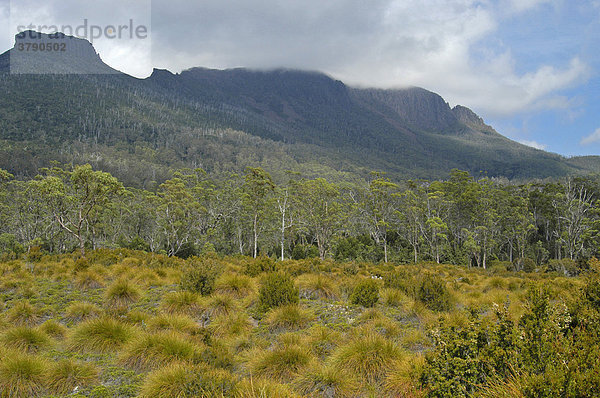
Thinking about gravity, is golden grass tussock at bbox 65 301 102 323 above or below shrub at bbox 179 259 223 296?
below

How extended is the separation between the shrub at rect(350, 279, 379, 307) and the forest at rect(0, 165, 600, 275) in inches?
940

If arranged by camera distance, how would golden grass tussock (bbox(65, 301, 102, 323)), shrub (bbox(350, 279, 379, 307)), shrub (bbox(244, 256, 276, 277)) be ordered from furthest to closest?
shrub (bbox(244, 256, 276, 277))
shrub (bbox(350, 279, 379, 307))
golden grass tussock (bbox(65, 301, 102, 323))

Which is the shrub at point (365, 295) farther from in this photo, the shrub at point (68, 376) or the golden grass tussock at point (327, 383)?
the shrub at point (68, 376)

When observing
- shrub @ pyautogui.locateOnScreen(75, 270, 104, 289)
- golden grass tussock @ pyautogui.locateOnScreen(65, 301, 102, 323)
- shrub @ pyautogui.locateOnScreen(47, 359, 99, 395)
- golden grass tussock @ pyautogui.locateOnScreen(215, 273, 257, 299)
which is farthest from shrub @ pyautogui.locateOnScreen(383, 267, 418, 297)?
shrub @ pyautogui.locateOnScreen(75, 270, 104, 289)

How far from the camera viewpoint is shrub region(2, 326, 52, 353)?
572 cm

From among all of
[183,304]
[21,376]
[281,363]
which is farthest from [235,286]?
[21,376]

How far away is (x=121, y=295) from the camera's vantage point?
893 centimetres

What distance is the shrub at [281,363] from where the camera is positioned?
503 centimetres

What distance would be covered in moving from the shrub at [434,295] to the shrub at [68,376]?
25.2 ft

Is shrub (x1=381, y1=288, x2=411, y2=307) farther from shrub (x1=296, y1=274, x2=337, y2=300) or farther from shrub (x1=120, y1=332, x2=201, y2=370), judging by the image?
shrub (x1=120, y1=332, x2=201, y2=370)

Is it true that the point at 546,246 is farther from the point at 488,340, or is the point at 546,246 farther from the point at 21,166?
the point at 21,166

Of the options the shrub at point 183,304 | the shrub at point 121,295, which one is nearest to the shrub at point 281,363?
the shrub at point 183,304

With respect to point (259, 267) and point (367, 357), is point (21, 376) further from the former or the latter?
point (259, 267)

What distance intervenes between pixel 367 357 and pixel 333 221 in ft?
107
